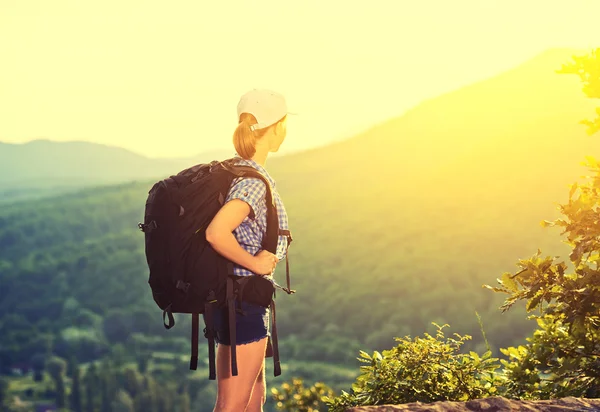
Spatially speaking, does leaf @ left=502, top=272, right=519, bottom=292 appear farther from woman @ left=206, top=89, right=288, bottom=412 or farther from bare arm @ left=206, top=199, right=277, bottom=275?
bare arm @ left=206, top=199, right=277, bottom=275

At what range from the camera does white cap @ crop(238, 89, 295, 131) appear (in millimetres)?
3307

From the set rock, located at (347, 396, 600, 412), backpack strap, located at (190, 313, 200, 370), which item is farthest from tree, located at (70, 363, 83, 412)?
rock, located at (347, 396, 600, 412)

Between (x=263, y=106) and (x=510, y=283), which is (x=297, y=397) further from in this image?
(x=263, y=106)

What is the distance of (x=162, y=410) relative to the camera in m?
94.0

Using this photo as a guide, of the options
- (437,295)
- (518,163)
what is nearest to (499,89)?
(518,163)

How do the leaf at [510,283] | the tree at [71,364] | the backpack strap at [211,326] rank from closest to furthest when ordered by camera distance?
the backpack strap at [211,326], the leaf at [510,283], the tree at [71,364]

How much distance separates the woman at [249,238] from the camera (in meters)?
3.07

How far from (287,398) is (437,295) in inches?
4197

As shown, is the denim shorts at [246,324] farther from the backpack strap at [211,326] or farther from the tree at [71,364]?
the tree at [71,364]

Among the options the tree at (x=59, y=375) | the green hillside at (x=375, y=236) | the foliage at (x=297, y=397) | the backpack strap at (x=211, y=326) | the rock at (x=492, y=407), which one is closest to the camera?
the backpack strap at (x=211, y=326)

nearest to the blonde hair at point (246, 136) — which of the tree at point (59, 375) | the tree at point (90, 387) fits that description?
the tree at point (90, 387)

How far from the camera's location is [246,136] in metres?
3.31

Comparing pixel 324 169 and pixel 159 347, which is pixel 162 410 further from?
pixel 324 169

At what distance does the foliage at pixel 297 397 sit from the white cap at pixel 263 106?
4247mm
